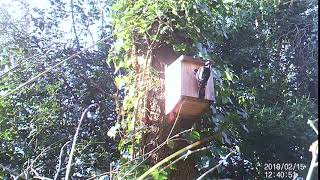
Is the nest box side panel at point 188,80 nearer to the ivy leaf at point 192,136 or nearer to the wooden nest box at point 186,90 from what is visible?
the wooden nest box at point 186,90

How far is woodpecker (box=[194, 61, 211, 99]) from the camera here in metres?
1.49

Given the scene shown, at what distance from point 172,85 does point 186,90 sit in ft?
0.35

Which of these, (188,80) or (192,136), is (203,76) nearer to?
(188,80)

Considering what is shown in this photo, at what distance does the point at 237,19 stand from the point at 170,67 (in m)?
1.83

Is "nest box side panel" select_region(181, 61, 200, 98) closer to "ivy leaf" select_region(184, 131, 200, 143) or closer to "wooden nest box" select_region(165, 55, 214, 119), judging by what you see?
"wooden nest box" select_region(165, 55, 214, 119)

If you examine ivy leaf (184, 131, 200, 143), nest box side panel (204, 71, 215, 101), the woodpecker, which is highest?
the woodpecker

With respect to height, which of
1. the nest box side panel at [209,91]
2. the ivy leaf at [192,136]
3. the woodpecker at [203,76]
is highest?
the woodpecker at [203,76]

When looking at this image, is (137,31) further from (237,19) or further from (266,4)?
(266,4)

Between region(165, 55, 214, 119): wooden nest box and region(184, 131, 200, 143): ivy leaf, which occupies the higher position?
region(165, 55, 214, 119): wooden nest box

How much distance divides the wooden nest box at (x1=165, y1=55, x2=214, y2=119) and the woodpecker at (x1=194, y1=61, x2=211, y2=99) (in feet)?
0.04

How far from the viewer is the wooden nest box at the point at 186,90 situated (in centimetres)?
151

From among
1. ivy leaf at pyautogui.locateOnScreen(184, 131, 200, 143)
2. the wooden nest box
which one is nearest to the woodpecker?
the wooden nest box

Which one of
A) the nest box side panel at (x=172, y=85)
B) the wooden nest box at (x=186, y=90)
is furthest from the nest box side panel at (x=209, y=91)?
the nest box side panel at (x=172, y=85)

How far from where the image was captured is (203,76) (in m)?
1.49
